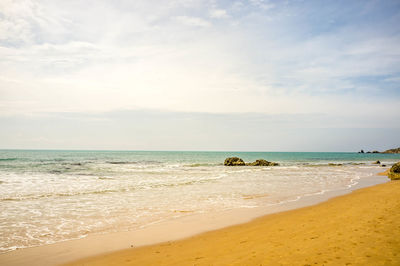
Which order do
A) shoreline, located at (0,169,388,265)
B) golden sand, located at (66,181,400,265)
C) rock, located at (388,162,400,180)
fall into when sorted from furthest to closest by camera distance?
rock, located at (388,162,400,180) < shoreline, located at (0,169,388,265) < golden sand, located at (66,181,400,265)

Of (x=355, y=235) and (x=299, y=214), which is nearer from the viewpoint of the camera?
(x=355, y=235)

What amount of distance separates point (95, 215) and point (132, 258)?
16.0 feet

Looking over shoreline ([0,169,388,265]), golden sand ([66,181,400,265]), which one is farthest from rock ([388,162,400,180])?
shoreline ([0,169,388,265])

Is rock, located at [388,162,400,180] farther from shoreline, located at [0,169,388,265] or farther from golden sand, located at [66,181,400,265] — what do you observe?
shoreline, located at [0,169,388,265]

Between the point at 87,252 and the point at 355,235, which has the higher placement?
the point at 355,235

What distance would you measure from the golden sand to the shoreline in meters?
0.42

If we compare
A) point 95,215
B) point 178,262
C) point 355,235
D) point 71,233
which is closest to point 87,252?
point 71,233

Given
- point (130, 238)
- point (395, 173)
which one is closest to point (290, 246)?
point (130, 238)

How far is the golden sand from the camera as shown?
5.01 m

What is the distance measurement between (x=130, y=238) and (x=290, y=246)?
14.7ft

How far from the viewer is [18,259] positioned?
19.2 feet

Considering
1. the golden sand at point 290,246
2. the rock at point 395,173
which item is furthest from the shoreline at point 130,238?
the rock at point 395,173

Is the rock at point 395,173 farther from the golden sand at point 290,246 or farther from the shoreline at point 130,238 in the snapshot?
the shoreline at point 130,238

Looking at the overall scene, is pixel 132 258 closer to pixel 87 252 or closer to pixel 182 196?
pixel 87 252
